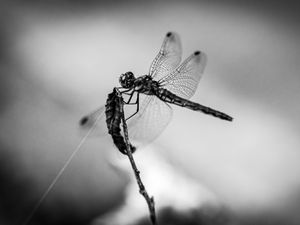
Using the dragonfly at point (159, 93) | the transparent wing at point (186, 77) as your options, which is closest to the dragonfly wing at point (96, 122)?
the dragonfly at point (159, 93)

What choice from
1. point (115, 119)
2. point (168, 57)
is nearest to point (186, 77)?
point (168, 57)

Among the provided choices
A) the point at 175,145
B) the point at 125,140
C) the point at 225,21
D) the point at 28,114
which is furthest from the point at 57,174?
the point at 225,21

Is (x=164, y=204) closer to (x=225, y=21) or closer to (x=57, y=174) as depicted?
(x=57, y=174)

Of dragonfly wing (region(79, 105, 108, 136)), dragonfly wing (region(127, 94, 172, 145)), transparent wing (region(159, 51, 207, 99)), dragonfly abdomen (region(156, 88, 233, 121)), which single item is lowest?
dragonfly wing (region(79, 105, 108, 136))

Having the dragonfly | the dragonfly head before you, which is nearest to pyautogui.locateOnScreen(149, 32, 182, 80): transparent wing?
the dragonfly

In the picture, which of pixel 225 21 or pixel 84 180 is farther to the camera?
pixel 225 21

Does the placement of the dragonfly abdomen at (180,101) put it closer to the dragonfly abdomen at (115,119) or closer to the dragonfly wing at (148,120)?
the dragonfly wing at (148,120)

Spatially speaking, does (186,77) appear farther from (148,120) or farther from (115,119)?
(115,119)

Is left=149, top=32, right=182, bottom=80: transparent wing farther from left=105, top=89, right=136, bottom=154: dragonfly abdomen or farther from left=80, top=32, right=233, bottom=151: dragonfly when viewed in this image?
left=105, top=89, right=136, bottom=154: dragonfly abdomen
